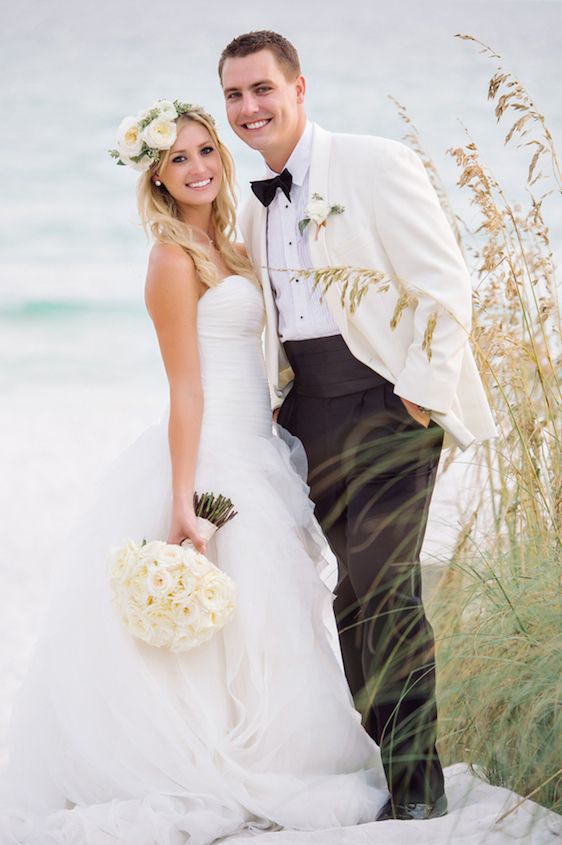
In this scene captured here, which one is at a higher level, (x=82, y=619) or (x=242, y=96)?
(x=242, y=96)

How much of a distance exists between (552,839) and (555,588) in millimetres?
533

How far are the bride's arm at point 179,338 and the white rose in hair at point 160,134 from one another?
30cm

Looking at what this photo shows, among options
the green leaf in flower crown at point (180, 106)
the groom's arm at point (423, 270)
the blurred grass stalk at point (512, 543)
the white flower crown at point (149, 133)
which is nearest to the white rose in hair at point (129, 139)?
the white flower crown at point (149, 133)

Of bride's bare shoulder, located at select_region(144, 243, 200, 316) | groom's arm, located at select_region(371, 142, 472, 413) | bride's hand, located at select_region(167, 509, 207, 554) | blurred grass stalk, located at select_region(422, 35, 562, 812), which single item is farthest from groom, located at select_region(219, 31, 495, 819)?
bride's hand, located at select_region(167, 509, 207, 554)

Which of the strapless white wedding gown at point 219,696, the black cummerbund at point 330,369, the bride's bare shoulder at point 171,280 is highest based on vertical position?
the bride's bare shoulder at point 171,280

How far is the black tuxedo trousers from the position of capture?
2.66m

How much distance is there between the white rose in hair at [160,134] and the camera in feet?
9.99

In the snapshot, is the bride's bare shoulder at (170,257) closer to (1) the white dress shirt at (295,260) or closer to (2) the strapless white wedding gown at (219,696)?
(2) the strapless white wedding gown at (219,696)

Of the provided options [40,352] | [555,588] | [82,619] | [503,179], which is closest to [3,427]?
[40,352]

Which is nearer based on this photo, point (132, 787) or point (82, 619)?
point (132, 787)

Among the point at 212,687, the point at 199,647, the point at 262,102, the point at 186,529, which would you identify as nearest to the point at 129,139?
the point at 262,102

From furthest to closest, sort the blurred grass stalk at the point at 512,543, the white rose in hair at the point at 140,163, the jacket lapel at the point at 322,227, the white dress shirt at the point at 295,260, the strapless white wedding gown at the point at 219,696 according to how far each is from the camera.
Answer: the white rose in hair at the point at 140,163 → the white dress shirt at the point at 295,260 → the jacket lapel at the point at 322,227 → the strapless white wedding gown at the point at 219,696 → the blurred grass stalk at the point at 512,543

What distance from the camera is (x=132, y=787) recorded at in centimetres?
273

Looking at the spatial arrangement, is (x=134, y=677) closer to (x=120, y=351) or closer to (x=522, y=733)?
(x=522, y=733)
